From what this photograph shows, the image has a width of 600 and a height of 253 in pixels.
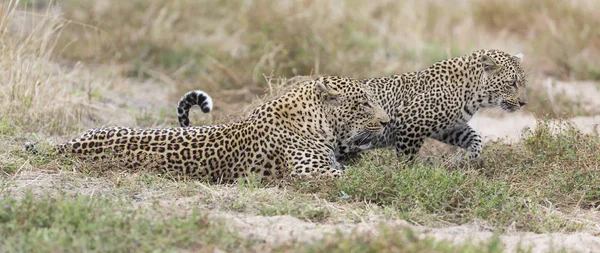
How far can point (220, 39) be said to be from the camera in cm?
1503

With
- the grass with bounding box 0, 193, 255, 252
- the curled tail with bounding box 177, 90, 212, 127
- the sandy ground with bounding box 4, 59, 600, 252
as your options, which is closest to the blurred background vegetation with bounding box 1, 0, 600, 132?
the curled tail with bounding box 177, 90, 212, 127

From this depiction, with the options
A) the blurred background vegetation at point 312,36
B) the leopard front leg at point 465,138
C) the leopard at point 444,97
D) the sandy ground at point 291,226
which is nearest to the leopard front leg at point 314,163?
the sandy ground at point 291,226

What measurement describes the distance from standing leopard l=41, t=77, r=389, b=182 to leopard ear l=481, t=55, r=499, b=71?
1.23 meters

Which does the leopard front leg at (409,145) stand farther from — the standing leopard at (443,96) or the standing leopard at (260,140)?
the standing leopard at (260,140)

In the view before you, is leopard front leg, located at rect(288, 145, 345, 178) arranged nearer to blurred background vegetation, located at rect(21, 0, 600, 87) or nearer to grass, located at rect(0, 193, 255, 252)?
grass, located at rect(0, 193, 255, 252)

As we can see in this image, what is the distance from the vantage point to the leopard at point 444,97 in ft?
28.2

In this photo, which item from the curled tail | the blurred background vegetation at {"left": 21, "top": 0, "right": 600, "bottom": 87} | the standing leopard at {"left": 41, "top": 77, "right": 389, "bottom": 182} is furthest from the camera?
the blurred background vegetation at {"left": 21, "top": 0, "right": 600, "bottom": 87}

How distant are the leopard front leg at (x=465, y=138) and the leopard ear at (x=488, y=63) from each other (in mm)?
616

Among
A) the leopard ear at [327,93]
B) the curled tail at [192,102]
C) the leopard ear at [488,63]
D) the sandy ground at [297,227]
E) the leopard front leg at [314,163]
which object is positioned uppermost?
the leopard ear at [488,63]

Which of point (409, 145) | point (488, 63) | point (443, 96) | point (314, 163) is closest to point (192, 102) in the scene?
point (314, 163)

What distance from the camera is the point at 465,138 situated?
898 centimetres

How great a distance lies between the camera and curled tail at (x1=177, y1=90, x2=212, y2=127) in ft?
27.8

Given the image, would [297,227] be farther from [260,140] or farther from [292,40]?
[292,40]

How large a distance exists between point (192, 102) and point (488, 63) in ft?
9.08
